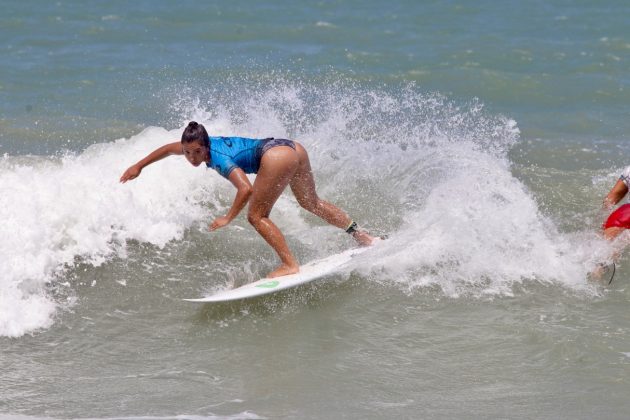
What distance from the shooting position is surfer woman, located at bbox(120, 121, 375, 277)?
6414 millimetres

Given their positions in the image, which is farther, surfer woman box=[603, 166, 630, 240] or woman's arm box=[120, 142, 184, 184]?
surfer woman box=[603, 166, 630, 240]

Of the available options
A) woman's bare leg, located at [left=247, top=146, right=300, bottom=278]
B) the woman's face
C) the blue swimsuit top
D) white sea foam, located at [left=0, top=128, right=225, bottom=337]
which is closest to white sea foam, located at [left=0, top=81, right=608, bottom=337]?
white sea foam, located at [left=0, top=128, right=225, bottom=337]

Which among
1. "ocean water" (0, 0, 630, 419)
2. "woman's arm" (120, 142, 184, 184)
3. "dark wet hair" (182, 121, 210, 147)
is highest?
"dark wet hair" (182, 121, 210, 147)

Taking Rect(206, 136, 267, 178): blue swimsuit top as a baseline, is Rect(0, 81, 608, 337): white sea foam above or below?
below

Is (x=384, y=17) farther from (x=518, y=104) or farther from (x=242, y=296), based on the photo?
(x=242, y=296)

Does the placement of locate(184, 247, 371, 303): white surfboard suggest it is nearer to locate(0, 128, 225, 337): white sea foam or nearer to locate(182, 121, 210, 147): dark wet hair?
locate(182, 121, 210, 147): dark wet hair

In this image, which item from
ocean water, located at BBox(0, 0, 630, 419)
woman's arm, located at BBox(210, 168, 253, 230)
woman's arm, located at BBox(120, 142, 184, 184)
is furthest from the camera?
woman's arm, located at BBox(120, 142, 184, 184)

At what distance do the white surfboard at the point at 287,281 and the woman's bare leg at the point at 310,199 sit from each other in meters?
0.21

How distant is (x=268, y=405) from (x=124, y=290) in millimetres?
2215

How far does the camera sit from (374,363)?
5777mm

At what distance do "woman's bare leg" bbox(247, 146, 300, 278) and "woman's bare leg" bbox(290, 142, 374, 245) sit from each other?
0.62 ft

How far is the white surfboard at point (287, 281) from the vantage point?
651 cm

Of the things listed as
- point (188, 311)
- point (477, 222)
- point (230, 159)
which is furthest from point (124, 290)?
point (477, 222)

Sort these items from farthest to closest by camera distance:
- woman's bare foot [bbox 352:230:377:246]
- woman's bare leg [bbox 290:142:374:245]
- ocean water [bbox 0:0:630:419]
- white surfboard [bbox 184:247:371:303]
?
woman's bare foot [bbox 352:230:377:246] < woman's bare leg [bbox 290:142:374:245] < white surfboard [bbox 184:247:371:303] < ocean water [bbox 0:0:630:419]
